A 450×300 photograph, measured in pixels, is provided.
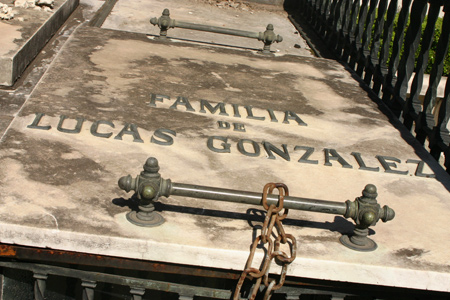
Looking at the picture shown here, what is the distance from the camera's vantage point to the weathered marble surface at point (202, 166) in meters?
2.66

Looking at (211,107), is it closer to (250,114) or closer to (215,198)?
(250,114)

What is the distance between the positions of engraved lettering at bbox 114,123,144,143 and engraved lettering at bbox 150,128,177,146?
8 cm

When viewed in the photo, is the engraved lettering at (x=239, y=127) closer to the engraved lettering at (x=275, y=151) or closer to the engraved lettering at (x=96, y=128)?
the engraved lettering at (x=275, y=151)

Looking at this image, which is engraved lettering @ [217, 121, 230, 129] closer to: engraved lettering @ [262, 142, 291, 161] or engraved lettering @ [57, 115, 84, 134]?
engraved lettering @ [262, 142, 291, 161]

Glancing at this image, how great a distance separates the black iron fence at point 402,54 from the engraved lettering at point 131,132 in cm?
187

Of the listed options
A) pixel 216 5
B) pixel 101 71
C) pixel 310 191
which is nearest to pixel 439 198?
pixel 310 191

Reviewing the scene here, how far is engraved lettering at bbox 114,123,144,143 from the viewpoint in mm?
3557

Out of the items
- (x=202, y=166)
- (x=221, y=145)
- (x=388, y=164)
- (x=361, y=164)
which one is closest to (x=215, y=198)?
(x=202, y=166)

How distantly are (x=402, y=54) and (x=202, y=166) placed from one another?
2.27 metres

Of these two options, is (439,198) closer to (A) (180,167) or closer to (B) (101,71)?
(A) (180,167)

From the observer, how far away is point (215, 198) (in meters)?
2.68

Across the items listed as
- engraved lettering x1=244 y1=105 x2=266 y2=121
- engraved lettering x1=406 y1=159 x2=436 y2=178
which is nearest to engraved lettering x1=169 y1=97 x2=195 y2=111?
engraved lettering x1=244 y1=105 x2=266 y2=121

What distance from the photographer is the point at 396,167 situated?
374 centimetres

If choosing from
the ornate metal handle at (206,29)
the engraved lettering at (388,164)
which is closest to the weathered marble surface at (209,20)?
the ornate metal handle at (206,29)
